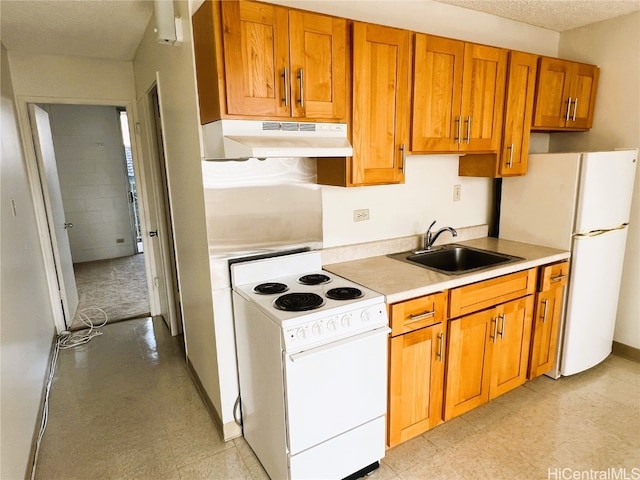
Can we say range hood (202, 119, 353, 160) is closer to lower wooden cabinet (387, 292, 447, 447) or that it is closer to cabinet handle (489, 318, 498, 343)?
lower wooden cabinet (387, 292, 447, 447)

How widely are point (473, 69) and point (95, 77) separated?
10.1 ft

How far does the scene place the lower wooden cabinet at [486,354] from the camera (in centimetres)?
217

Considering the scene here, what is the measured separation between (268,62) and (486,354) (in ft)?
6.61

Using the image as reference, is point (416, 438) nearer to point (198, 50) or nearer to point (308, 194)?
point (308, 194)

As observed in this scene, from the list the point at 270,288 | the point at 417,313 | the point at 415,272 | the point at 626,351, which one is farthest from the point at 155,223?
the point at 626,351

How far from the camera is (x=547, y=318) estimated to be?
256 centimetres

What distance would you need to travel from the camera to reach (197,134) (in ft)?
6.28

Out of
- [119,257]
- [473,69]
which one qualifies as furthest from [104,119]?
[473,69]

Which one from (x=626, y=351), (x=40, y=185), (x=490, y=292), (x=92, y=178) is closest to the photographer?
(x=490, y=292)

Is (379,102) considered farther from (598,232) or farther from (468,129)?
(598,232)

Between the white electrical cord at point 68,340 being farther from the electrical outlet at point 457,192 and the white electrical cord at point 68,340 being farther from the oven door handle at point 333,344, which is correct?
the electrical outlet at point 457,192

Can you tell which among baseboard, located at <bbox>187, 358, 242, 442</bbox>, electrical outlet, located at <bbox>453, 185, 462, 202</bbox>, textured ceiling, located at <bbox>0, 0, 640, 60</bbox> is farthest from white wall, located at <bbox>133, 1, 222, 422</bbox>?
electrical outlet, located at <bbox>453, 185, 462, 202</bbox>

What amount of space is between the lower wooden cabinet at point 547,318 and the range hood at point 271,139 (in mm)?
1634

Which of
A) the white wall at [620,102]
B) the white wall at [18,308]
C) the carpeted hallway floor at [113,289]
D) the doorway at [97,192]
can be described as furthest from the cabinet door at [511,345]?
the doorway at [97,192]
